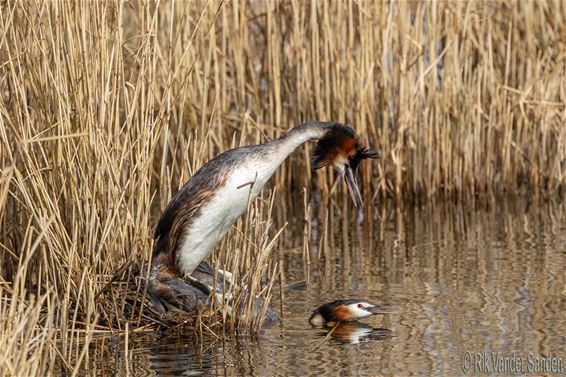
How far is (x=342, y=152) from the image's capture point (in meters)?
6.37

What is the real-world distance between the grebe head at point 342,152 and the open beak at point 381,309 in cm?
62

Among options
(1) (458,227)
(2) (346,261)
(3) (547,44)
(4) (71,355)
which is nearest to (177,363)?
(4) (71,355)

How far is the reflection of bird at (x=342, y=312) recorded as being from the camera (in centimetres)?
623

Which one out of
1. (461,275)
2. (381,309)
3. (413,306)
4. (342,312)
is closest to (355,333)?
(342,312)

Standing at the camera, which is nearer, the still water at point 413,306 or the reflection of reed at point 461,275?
the still water at point 413,306

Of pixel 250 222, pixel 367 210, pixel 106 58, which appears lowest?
pixel 367 210

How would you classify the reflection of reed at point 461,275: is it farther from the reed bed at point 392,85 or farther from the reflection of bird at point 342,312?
the reed bed at point 392,85

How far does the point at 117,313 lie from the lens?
19.7 ft

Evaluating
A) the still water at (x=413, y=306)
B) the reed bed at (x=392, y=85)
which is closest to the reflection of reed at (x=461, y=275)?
the still water at (x=413, y=306)

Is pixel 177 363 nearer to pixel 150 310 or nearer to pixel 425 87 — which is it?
pixel 150 310

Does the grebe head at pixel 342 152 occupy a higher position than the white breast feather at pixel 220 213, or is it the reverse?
the grebe head at pixel 342 152

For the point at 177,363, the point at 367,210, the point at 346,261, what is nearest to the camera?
the point at 177,363

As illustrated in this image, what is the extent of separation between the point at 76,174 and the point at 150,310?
86cm

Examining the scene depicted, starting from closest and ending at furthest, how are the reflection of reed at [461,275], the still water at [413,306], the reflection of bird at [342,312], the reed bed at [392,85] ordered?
the still water at [413,306] < the reflection of reed at [461,275] < the reflection of bird at [342,312] < the reed bed at [392,85]
